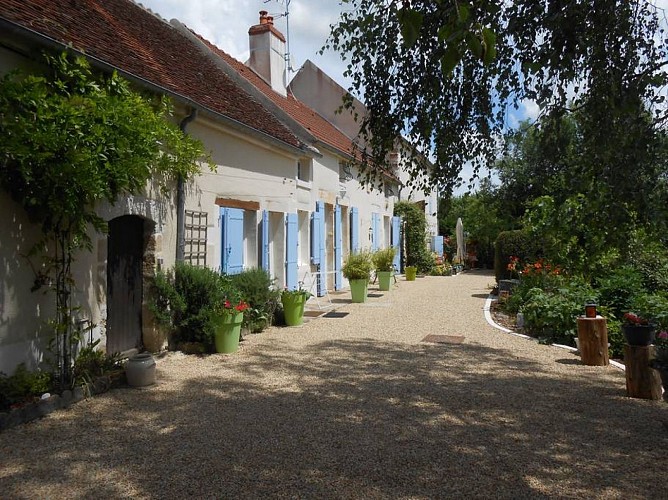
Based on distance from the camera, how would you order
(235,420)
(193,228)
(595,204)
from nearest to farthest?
(595,204) < (235,420) < (193,228)

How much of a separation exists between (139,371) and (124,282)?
1.33 metres

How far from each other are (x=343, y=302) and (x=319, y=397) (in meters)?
6.81

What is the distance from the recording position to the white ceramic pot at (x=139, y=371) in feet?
16.9

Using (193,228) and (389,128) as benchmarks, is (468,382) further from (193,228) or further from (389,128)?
(193,228)

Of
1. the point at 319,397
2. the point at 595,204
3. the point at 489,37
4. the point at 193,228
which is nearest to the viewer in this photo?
the point at 489,37

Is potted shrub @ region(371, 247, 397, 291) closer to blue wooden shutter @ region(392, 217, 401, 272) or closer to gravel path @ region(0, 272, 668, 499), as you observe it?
blue wooden shutter @ region(392, 217, 401, 272)

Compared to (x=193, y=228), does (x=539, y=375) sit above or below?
below

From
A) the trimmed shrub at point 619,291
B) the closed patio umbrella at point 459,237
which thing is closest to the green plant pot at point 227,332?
the trimmed shrub at point 619,291

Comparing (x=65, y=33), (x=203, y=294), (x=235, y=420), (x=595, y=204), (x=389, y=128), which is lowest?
(x=235, y=420)

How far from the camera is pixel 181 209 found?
21.9 ft

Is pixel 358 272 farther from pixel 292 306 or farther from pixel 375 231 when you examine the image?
pixel 375 231

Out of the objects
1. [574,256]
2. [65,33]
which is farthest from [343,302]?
[65,33]

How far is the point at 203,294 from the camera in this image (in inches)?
260

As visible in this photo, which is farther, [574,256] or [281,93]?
[281,93]
